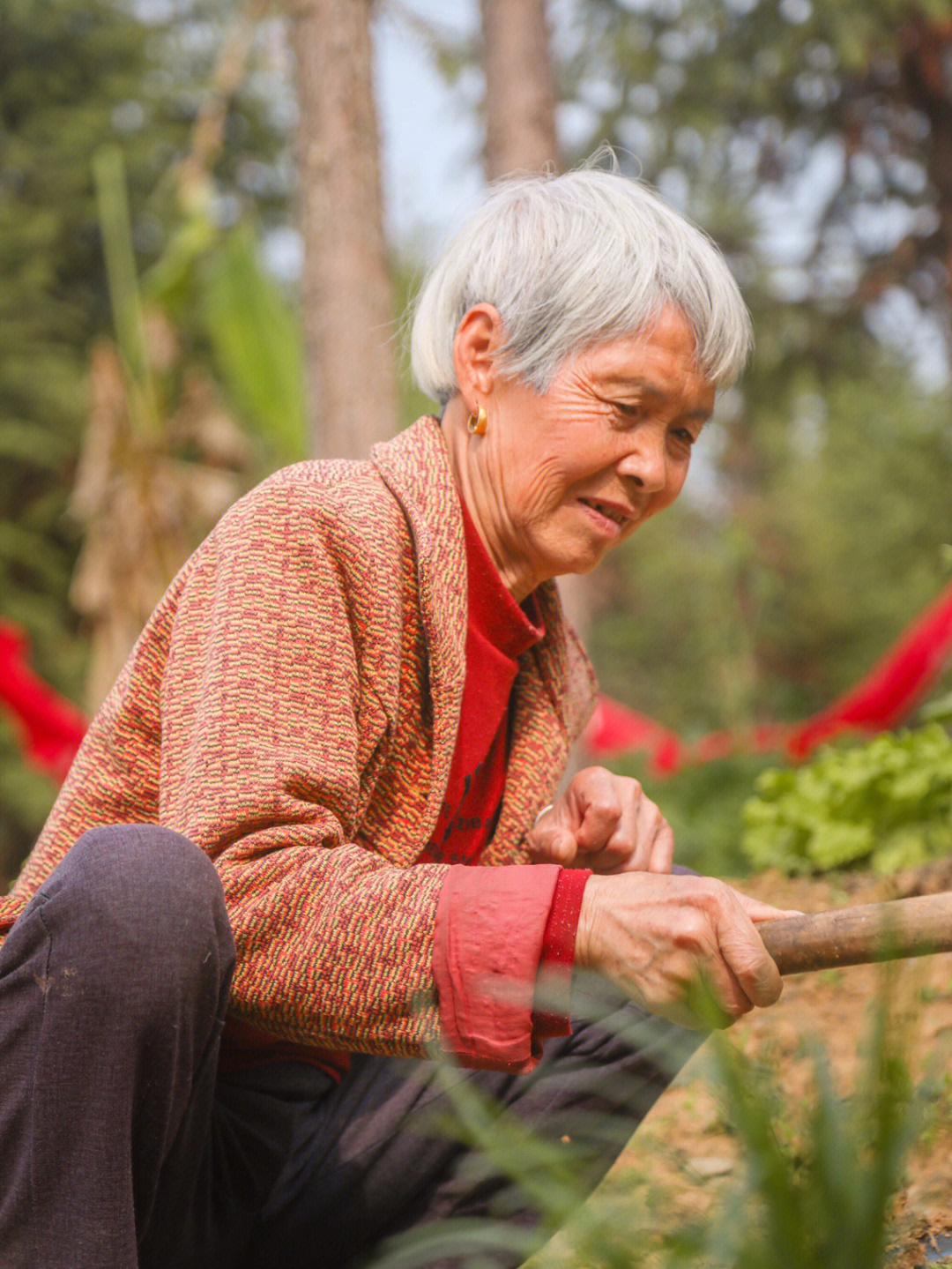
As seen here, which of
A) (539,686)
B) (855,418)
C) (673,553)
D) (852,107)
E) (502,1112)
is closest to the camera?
(502,1112)

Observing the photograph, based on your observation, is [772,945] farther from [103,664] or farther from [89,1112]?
[103,664]

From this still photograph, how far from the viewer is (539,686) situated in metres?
1.97

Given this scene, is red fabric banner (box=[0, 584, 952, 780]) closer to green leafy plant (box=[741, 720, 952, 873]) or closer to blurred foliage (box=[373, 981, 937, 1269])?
green leafy plant (box=[741, 720, 952, 873])

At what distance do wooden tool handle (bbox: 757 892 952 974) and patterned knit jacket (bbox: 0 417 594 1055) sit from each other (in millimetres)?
279

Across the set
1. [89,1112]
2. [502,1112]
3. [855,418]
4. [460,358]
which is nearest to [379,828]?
[502,1112]

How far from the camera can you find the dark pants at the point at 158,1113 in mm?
1189

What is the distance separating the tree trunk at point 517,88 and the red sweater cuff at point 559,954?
413 cm

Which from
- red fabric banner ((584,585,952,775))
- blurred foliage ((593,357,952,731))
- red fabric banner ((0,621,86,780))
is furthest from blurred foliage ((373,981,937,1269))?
blurred foliage ((593,357,952,731))

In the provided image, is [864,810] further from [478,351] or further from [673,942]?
[673,942]

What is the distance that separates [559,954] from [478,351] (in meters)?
0.87

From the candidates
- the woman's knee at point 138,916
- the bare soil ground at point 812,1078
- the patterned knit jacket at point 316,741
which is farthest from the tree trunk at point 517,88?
the woman's knee at point 138,916

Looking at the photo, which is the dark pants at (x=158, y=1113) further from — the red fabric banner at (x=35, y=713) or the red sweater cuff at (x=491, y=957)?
the red fabric banner at (x=35, y=713)

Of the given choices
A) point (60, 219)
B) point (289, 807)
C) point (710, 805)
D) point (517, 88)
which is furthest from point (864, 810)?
point (60, 219)

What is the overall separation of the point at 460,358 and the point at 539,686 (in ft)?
1.65
